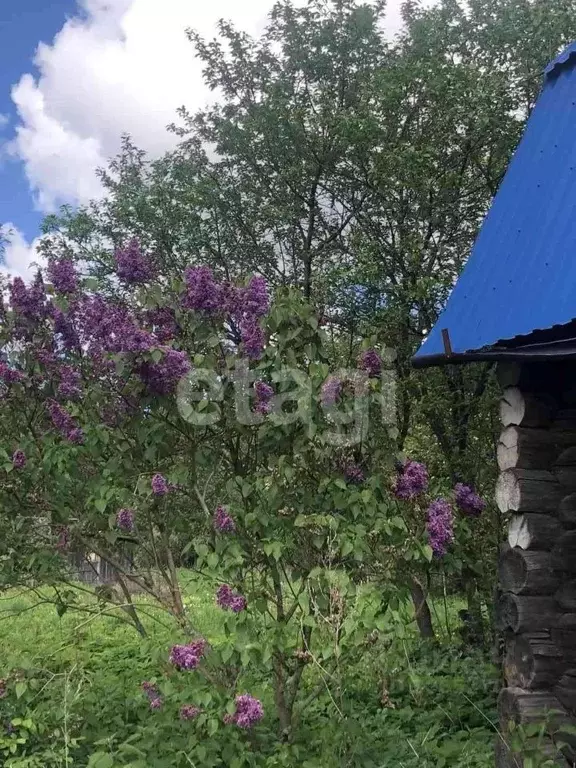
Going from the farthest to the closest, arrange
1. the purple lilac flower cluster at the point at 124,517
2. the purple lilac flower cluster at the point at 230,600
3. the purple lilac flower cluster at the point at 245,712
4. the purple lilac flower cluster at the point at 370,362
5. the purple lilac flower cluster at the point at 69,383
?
the purple lilac flower cluster at the point at 69,383
the purple lilac flower cluster at the point at 370,362
the purple lilac flower cluster at the point at 124,517
the purple lilac flower cluster at the point at 230,600
the purple lilac flower cluster at the point at 245,712

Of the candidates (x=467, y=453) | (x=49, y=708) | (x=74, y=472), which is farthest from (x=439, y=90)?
(x=49, y=708)

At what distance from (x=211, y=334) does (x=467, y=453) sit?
10.6 feet

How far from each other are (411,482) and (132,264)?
5.83ft

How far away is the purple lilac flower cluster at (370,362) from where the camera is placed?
11.9 feet

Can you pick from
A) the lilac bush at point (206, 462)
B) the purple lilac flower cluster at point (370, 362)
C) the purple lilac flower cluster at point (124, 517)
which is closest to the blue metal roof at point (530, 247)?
the purple lilac flower cluster at point (370, 362)

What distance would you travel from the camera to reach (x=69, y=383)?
3.82m

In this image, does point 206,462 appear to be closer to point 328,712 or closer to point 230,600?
point 230,600

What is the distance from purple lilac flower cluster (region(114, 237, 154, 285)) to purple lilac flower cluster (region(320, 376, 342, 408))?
117 cm

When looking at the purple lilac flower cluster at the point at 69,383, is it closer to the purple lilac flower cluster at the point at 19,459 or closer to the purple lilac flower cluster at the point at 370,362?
the purple lilac flower cluster at the point at 19,459

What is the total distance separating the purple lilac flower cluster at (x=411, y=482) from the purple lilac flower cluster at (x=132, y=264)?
166 cm

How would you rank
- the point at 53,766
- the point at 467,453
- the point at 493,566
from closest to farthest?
the point at 53,766
the point at 493,566
the point at 467,453

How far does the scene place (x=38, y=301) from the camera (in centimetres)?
402

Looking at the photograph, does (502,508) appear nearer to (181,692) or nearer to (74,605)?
(181,692)

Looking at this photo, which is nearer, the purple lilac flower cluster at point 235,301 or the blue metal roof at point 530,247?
the blue metal roof at point 530,247
